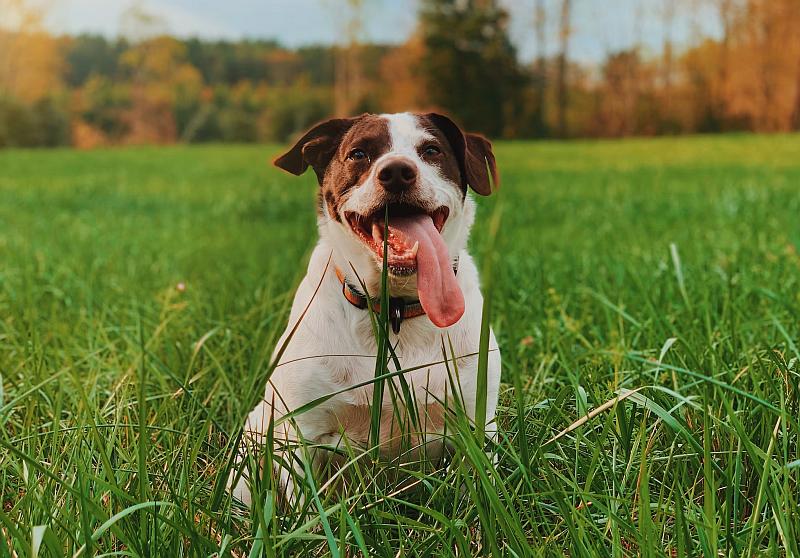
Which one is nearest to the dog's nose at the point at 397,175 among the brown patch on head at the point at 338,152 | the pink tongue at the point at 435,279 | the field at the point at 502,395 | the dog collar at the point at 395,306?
the pink tongue at the point at 435,279

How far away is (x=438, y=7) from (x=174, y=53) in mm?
18119

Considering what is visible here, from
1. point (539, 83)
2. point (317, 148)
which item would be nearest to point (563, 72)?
point (539, 83)

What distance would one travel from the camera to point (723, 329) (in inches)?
110

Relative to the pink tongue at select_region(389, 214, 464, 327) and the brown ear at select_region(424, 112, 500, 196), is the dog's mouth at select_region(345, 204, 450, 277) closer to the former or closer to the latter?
the pink tongue at select_region(389, 214, 464, 327)

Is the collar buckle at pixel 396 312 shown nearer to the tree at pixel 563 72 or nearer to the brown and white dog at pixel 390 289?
the brown and white dog at pixel 390 289

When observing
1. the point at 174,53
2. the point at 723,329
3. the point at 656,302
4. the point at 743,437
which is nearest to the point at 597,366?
the point at 723,329

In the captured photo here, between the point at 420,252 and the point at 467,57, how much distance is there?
112 ft

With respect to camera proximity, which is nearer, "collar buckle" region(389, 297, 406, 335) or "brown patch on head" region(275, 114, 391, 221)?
"collar buckle" region(389, 297, 406, 335)

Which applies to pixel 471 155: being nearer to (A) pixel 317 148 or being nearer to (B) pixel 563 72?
(A) pixel 317 148

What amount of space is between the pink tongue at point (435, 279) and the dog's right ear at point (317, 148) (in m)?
0.57

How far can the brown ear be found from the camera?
2580mm

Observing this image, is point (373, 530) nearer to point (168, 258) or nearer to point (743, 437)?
point (743, 437)

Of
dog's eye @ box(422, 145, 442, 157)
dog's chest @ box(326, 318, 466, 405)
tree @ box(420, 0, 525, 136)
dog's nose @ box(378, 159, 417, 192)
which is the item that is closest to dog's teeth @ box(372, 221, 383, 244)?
dog's nose @ box(378, 159, 417, 192)

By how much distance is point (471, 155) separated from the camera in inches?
103
